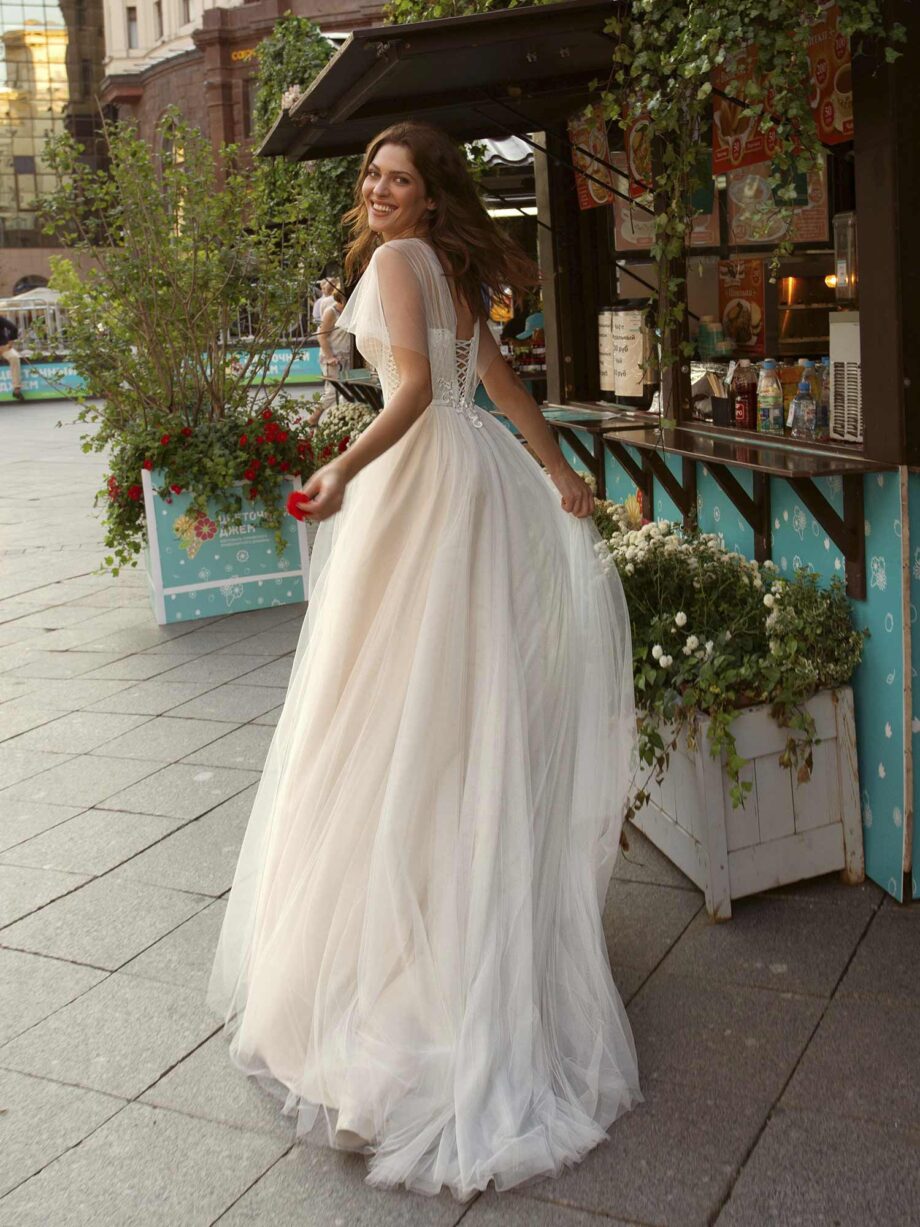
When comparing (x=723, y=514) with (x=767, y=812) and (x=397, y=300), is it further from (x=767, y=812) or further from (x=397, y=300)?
(x=397, y=300)

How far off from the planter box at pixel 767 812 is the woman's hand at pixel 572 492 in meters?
0.73

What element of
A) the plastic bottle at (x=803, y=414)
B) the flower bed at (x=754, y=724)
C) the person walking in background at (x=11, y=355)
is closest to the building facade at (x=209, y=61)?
the person walking in background at (x=11, y=355)

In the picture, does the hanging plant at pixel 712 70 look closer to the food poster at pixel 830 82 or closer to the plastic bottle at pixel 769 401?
the food poster at pixel 830 82

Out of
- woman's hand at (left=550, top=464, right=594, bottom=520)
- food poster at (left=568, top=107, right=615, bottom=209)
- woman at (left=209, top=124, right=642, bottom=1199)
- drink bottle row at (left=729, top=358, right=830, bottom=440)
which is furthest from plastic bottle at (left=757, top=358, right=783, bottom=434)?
woman at (left=209, top=124, right=642, bottom=1199)

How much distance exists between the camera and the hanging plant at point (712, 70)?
3.23 meters

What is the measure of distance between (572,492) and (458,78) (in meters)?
2.28

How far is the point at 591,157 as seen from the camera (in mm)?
5262

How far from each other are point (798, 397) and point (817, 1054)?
89.2 inches

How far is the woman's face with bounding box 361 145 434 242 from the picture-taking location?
9.80ft

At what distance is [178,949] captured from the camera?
12.0 ft

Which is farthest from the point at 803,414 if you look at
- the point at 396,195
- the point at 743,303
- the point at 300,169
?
the point at 300,169

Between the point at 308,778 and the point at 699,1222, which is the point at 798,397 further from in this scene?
the point at 699,1222

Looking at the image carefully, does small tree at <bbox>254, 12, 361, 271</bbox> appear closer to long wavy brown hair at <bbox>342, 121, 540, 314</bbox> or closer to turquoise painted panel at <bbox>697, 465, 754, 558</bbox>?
turquoise painted panel at <bbox>697, 465, 754, 558</bbox>

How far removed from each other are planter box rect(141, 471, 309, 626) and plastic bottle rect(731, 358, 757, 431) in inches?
138
